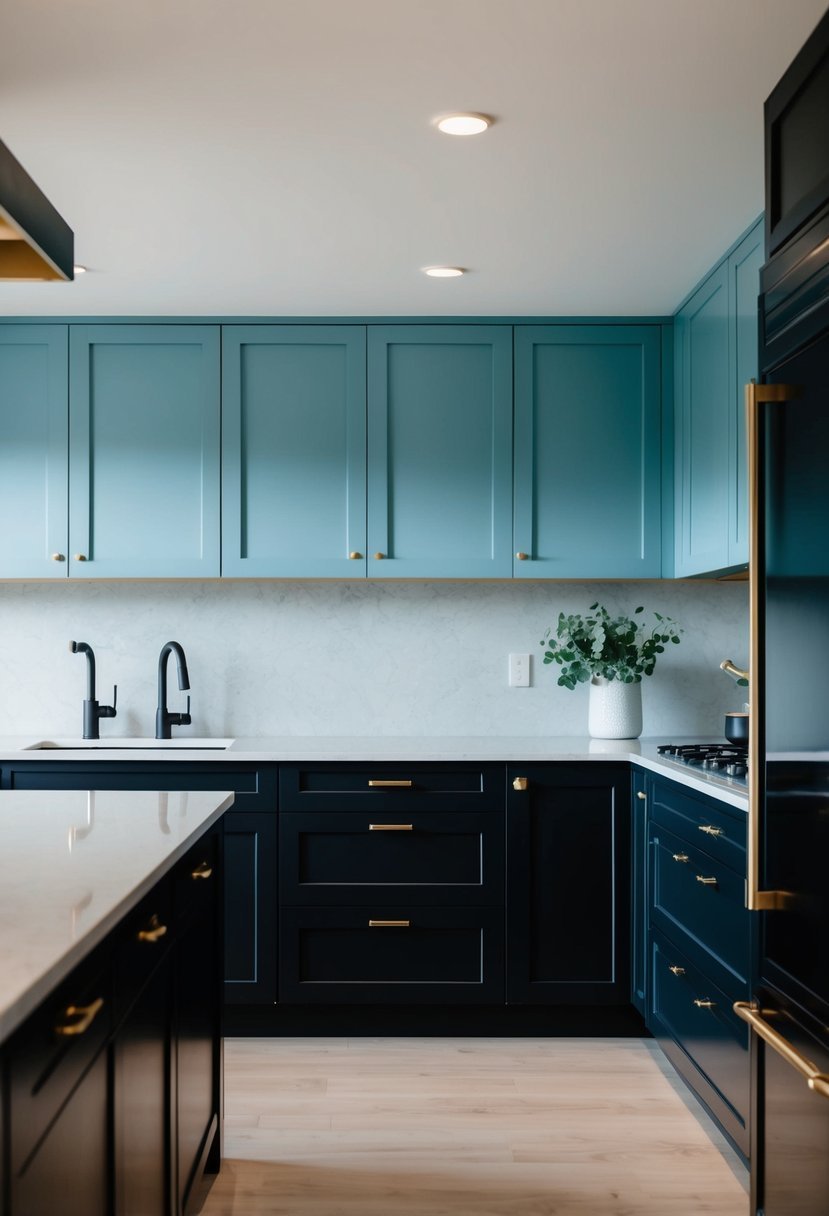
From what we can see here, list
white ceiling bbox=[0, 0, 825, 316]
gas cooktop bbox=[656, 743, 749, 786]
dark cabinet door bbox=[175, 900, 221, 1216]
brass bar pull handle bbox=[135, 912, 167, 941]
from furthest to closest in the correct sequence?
gas cooktop bbox=[656, 743, 749, 786], dark cabinet door bbox=[175, 900, 221, 1216], white ceiling bbox=[0, 0, 825, 316], brass bar pull handle bbox=[135, 912, 167, 941]

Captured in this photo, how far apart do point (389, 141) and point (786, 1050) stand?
1960mm

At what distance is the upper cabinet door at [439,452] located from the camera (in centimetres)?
386

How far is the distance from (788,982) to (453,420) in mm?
2441

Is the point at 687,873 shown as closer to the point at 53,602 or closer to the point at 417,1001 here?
the point at 417,1001

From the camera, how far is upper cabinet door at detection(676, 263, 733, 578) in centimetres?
323

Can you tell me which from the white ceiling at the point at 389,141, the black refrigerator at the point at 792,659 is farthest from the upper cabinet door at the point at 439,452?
the black refrigerator at the point at 792,659

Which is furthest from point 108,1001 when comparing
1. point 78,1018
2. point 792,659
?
point 792,659

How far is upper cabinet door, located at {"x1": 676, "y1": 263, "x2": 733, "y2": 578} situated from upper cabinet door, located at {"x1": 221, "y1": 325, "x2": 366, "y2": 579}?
105cm

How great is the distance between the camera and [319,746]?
3.73 meters

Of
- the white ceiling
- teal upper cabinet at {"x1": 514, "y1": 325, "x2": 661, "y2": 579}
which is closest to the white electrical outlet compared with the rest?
teal upper cabinet at {"x1": 514, "y1": 325, "x2": 661, "y2": 579}

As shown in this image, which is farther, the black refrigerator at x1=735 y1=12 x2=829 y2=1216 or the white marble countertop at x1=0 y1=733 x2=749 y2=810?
the white marble countertop at x1=0 y1=733 x2=749 y2=810

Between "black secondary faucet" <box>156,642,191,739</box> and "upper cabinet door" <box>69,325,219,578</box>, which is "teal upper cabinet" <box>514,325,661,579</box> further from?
"black secondary faucet" <box>156,642,191,739</box>

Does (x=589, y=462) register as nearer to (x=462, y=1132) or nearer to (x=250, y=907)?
(x=250, y=907)

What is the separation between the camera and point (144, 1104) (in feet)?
5.97
